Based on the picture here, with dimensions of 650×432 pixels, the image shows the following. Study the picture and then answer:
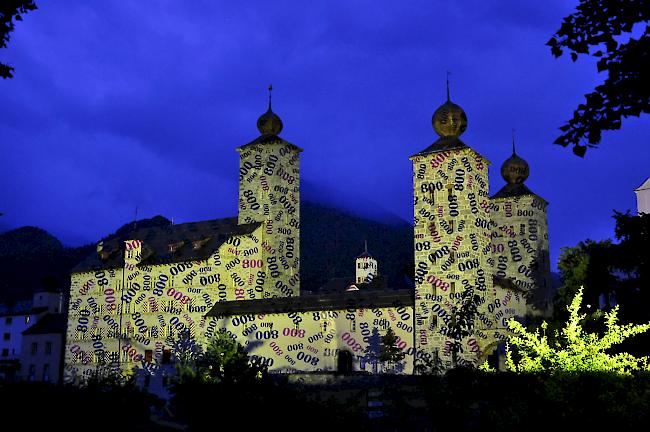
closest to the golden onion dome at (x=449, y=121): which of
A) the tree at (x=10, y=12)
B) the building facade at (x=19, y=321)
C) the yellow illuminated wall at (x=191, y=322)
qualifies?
the yellow illuminated wall at (x=191, y=322)

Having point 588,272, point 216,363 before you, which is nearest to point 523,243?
point 588,272

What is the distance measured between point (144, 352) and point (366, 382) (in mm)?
17781

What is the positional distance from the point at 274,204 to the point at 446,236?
1221 centimetres

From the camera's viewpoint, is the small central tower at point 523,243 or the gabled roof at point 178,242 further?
the small central tower at point 523,243

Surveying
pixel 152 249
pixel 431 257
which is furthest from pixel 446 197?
pixel 152 249

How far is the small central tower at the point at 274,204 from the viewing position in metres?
46.2

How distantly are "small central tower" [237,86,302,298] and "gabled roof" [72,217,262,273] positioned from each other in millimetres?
1042

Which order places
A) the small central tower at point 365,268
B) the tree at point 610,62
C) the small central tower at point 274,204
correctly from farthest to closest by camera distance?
the small central tower at point 365,268
the small central tower at point 274,204
the tree at point 610,62

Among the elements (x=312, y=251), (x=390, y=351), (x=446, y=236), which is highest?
(x=312, y=251)

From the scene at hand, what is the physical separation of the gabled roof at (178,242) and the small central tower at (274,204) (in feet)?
3.42

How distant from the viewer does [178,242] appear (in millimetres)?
47375

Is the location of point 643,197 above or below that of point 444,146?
below

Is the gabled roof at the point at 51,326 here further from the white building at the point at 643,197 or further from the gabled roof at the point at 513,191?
the white building at the point at 643,197

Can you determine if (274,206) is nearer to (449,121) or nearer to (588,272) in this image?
(449,121)
